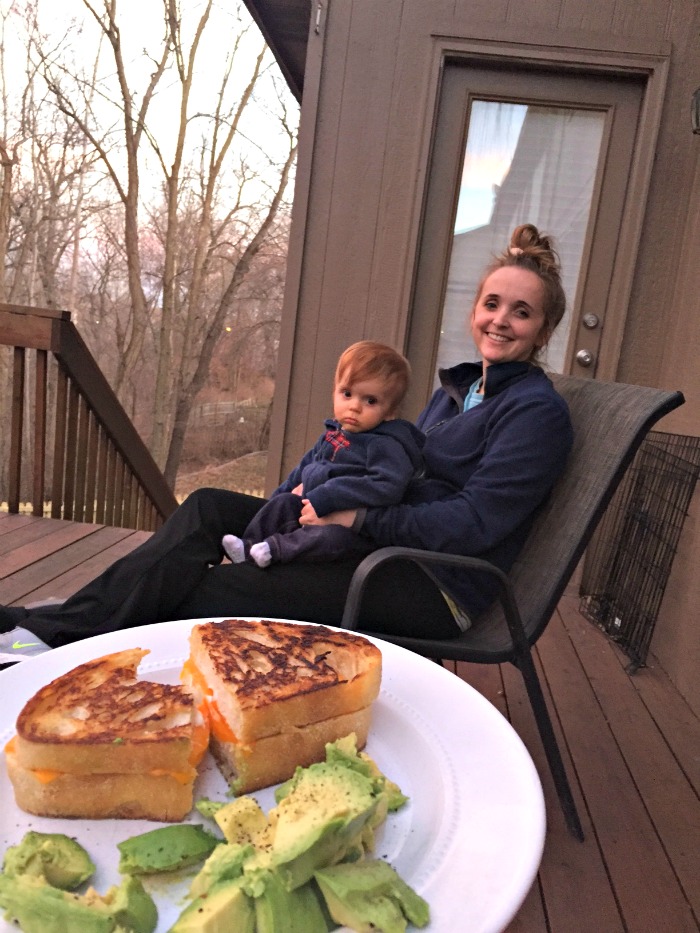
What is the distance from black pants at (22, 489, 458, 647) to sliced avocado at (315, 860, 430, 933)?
0.97m

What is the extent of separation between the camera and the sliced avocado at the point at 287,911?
50 cm

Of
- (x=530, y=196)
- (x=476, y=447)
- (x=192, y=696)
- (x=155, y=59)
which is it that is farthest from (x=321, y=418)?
(x=155, y=59)

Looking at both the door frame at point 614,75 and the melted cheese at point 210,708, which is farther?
the door frame at point 614,75

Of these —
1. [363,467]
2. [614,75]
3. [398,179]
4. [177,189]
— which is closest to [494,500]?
[363,467]

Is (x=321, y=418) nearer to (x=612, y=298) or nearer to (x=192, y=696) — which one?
(x=612, y=298)

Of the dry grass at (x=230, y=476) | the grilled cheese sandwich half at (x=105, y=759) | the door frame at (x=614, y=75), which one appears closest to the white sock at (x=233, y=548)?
the grilled cheese sandwich half at (x=105, y=759)

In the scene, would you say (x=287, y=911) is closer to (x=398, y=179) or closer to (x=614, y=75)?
(x=398, y=179)

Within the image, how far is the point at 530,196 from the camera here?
3.38m

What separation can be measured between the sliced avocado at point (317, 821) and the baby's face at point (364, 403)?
119cm

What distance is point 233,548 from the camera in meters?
1.71

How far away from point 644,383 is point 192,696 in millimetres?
3012

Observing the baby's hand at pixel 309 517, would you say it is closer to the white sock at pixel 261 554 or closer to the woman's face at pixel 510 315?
the white sock at pixel 261 554

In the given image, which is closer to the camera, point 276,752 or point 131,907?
point 131,907

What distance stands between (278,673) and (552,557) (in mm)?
952
